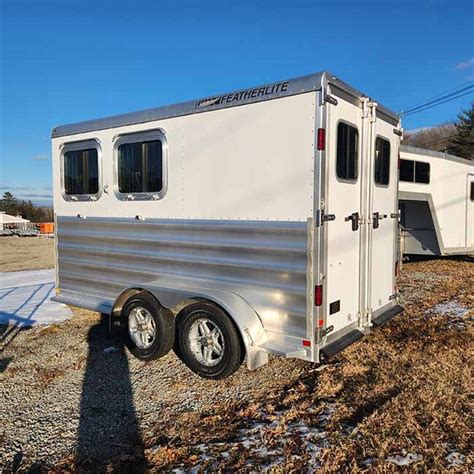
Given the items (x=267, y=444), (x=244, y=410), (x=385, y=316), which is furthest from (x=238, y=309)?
(x=385, y=316)

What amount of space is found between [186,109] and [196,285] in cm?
175

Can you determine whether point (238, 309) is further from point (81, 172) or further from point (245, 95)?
point (81, 172)

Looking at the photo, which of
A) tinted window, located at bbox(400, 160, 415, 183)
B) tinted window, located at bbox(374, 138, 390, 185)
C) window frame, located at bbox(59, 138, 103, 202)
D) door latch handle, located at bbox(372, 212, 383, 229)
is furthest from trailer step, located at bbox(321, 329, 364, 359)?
tinted window, located at bbox(400, 160, 415, 183)

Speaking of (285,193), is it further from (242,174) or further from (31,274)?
(31,274)

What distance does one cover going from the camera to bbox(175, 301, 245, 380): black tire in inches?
155

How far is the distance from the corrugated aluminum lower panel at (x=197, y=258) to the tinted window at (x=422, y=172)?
690 cm

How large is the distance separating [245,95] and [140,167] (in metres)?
1.55

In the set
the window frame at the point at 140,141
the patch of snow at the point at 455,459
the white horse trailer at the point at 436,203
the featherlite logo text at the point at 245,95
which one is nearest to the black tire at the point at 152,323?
the window frame at the point at 140,141

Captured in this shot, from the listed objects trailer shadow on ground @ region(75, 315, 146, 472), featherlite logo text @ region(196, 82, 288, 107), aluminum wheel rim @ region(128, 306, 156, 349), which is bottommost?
trailer shadow on ground @ region(75, 315, 146, 472)

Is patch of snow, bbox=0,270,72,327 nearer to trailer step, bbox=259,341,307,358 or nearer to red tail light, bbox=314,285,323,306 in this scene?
trailer step, bbox=259,341,307,358

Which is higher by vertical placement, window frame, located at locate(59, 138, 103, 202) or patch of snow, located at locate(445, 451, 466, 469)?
window frame, located at locate(59, 138, 103, 202)

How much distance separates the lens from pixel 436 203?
400 inches

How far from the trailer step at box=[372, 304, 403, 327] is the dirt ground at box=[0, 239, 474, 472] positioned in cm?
37

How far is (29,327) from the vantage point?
20.5ft
